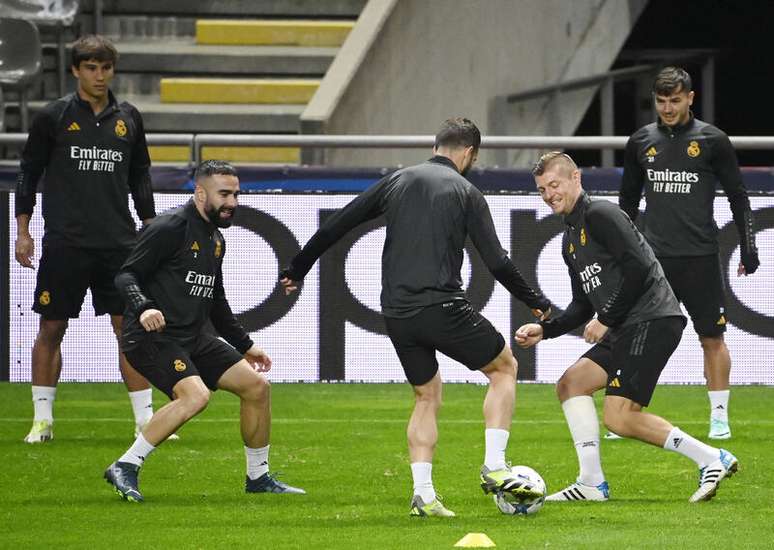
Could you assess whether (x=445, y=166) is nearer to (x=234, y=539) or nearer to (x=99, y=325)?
(x=234, y=539)

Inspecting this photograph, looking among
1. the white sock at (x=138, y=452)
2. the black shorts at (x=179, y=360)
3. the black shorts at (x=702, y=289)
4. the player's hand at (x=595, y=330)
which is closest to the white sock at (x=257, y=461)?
the black shorts at (x=179, y=360)

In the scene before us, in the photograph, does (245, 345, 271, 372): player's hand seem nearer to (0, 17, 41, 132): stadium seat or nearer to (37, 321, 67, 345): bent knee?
(37, 321, 67, 345): bent knee

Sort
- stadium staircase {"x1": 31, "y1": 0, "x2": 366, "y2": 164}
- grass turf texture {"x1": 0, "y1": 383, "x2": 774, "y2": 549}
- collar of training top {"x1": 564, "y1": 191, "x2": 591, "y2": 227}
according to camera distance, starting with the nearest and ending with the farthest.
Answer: grass turf texture {"x1": 0, "y1": 383, "x2": 774, "y2": 549} < collar of training top {"x1": 564, "y1": 191, "x2": 591, "y2": 227} < stadium staircase {"x1": 31, "y1": 0, "x2": 366, "y2": 164}

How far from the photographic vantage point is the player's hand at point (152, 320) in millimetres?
8383

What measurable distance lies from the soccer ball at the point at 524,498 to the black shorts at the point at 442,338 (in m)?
0.55

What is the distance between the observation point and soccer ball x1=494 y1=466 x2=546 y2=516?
319 inches

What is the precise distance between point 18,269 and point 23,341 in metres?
0.55

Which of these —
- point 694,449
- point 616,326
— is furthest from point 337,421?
point 694,449

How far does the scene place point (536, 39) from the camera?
19.9 meters

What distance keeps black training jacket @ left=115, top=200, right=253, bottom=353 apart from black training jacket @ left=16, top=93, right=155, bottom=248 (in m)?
1.99

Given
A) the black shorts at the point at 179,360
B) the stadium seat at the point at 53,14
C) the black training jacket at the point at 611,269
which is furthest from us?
the stadium seat at the point at 53,14

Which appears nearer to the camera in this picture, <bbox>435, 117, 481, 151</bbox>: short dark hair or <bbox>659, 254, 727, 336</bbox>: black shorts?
<bbox>435, 117, 481, 151</bbox>: short dark hair

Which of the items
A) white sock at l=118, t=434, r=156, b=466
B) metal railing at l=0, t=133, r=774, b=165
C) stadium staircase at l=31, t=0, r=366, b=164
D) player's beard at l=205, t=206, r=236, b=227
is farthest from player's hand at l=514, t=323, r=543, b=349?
stadium staircase at l=31, t=0, r=366, b=164

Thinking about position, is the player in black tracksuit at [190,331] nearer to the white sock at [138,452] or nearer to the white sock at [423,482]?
the white sock at [138,452]
